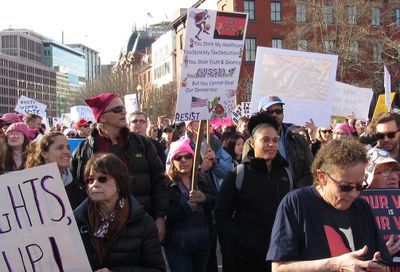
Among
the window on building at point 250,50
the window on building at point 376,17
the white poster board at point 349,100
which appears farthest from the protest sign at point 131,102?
the window on building at point 376,17

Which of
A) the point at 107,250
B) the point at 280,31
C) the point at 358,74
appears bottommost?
the point at 107,250

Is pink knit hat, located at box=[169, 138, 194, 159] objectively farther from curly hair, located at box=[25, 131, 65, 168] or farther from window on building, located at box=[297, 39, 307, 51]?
window on building, located at box=[297, 39, 307, 51]

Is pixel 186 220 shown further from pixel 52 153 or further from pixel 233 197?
pixel 52 153

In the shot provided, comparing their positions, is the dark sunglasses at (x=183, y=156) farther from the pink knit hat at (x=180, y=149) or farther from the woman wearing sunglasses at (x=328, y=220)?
the woman wearing sunglasses at (x=328, y=220)

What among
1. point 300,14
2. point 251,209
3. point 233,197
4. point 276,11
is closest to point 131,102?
point 233,197

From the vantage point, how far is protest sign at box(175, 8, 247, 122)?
5.72m

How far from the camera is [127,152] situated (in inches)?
193

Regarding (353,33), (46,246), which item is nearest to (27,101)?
(46,246)

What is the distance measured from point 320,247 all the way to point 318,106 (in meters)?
4.30

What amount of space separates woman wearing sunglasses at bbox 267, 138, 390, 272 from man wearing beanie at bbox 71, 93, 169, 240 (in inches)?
84.8

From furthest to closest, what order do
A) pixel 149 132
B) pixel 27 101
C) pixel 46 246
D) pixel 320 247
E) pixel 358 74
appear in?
pixel 358 74 < pixel 27 101 < pixel 149 132 < pixel 46 246 < pixel 320 247

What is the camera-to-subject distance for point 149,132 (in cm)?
1209

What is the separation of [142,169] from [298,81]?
2789 millimetres

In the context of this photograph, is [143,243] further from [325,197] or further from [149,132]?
[149,132]
